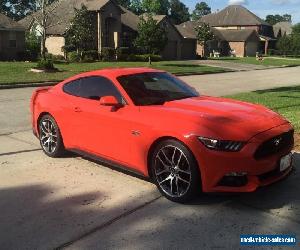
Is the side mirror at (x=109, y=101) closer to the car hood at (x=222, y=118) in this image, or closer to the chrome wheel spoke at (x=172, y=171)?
the car hood at (x=222, y=118)

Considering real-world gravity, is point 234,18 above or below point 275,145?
above

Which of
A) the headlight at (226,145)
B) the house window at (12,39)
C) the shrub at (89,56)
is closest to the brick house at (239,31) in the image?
the shrub at (89,56)

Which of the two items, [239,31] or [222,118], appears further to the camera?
[239,31]

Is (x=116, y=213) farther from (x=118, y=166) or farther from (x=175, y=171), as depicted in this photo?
(x=118, y=166)

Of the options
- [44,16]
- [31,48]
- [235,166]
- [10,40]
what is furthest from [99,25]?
[235,166]

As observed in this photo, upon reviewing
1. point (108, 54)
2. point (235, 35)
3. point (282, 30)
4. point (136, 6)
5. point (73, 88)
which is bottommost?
point (73, 88)

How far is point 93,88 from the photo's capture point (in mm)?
6211

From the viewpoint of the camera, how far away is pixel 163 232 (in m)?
4.21

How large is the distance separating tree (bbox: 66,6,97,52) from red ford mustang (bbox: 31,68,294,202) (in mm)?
34508

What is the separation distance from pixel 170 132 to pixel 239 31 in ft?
244

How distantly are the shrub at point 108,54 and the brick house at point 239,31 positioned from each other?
31.6 meters

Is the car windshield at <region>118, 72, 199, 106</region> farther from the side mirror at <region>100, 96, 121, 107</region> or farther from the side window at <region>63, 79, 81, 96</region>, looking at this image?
the side window at <region>63, 79, 81, 96</region>

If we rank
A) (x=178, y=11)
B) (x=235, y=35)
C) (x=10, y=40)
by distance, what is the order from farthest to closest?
(x=178, y=11)
(x=235, y=35)
(x=10, y=40)

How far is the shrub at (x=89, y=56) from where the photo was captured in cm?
3838
